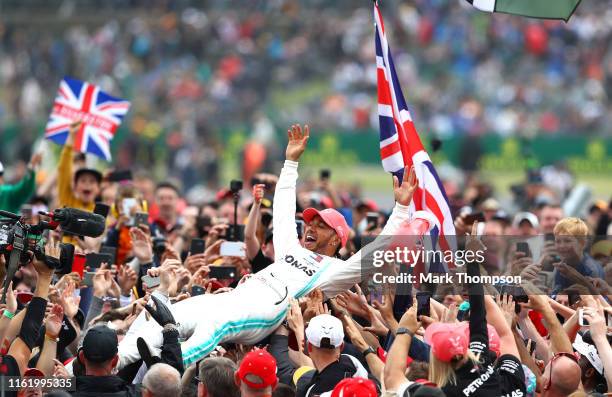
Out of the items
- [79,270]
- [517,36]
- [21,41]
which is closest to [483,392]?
[79,270]

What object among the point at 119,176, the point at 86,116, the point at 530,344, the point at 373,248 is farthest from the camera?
the point at 86,116

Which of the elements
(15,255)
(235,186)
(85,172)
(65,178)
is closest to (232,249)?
(235,186)

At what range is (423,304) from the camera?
847 cm

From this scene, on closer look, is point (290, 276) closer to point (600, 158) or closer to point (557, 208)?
point (557, 208)

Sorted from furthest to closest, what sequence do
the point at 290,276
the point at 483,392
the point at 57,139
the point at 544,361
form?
the point at 57,139 < the point at 290,276 < the point at 544,361 < the point at 483,392

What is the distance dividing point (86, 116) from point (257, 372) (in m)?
7.10

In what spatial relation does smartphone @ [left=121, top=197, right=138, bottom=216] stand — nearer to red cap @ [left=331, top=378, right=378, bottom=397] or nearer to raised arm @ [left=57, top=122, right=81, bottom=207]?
raised arm @ [left=57, top=122, right=81, bottom=207]

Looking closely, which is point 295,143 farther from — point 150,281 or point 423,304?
point 423,304

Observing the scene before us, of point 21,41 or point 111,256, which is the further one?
point 21,41

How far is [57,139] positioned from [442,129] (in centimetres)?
1650

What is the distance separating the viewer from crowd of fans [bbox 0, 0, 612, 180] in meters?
29.6

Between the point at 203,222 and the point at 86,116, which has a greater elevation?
the point at 86,116

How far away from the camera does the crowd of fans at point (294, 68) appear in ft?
97.1

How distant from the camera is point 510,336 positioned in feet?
26.0
